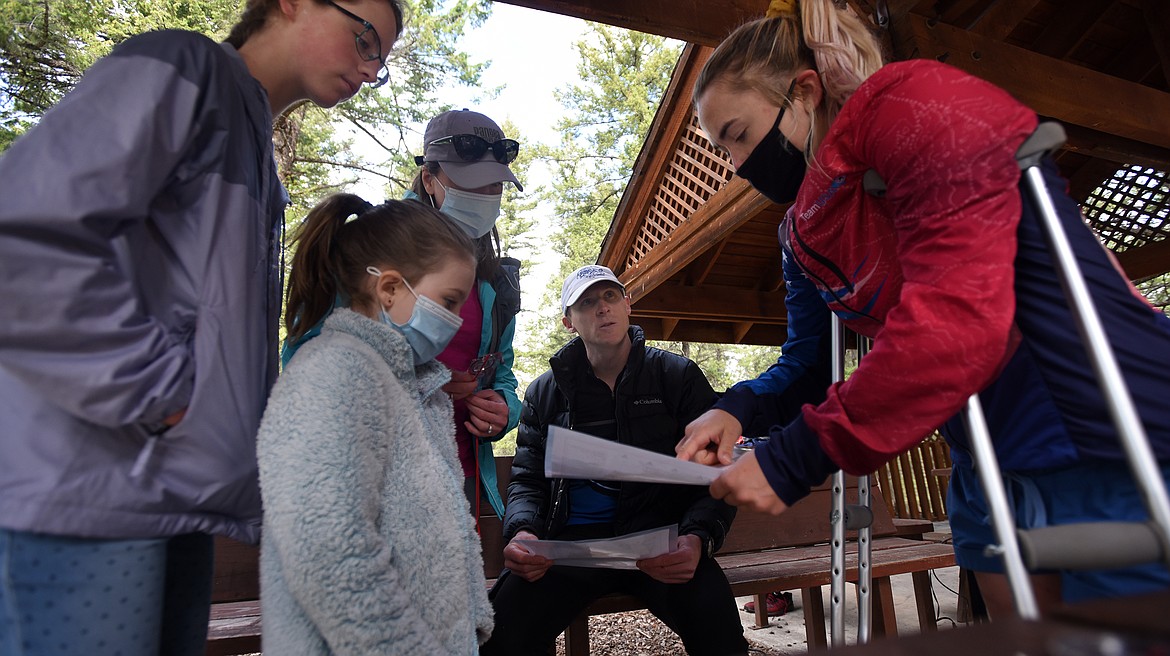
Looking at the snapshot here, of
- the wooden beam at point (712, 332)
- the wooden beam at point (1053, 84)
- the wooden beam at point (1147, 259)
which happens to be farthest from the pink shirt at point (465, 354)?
the wooden beam at point (1147, 259)

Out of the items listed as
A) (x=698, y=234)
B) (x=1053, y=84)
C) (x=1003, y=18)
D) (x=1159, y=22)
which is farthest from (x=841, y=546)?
(x=1159, y=22)

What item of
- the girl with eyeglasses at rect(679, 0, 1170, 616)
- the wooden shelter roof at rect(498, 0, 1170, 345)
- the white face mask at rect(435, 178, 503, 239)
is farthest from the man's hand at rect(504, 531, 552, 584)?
the wooden shelter roof at rect(498, 0, 1170, 345)

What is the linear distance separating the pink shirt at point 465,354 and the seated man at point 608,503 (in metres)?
0.42

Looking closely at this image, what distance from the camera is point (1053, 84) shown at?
3.82 meters

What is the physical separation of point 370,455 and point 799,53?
1330mm

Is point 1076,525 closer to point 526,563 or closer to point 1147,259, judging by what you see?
point 526,563

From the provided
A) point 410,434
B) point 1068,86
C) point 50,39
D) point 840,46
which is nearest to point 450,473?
point 410,434

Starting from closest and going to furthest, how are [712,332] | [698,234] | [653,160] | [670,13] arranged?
1. [670,13]
2. [698,234]
3. [653,160]
4. [712,332]

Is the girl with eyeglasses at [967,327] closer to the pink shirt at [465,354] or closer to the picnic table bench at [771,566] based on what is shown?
the pink shirt at [465,354]

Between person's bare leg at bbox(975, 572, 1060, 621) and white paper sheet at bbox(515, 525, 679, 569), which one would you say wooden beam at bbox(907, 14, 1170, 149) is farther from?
person's bare leg at bbox(975, 572, 1060, 621)

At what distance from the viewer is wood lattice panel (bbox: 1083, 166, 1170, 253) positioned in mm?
6086

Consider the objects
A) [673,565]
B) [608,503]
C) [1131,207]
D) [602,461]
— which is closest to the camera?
[602,461]

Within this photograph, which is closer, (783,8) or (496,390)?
(783,8)

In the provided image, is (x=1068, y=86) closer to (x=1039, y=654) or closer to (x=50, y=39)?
(x=1039, y=654)
